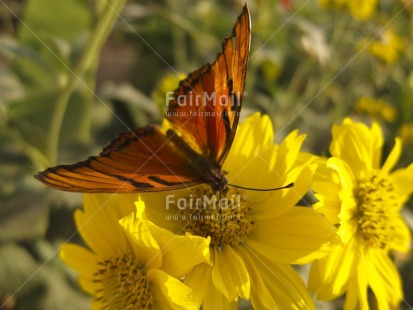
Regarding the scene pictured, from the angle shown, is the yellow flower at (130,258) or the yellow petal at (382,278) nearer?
the yellow flower at (130,258)

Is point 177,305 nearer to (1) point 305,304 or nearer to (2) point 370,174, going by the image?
Result: (1) point 305,304

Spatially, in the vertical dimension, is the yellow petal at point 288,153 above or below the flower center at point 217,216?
above

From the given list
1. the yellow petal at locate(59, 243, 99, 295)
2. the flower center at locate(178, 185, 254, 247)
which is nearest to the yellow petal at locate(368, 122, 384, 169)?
the flower center at locate(178, 185, 254, 247)

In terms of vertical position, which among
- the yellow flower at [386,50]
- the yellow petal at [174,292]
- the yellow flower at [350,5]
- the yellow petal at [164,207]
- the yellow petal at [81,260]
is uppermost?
the yellow flower at [350,5]

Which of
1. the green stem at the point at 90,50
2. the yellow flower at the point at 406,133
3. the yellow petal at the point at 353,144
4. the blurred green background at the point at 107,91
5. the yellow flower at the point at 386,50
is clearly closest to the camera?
the yellow petal at the point at 353,144

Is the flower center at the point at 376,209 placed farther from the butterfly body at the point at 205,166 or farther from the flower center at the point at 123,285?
the flower center at the point at 123,285

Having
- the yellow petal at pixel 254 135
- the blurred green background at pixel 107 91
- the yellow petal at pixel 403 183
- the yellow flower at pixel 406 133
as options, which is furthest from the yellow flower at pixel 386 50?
the yellow petal at pixel 254 135
